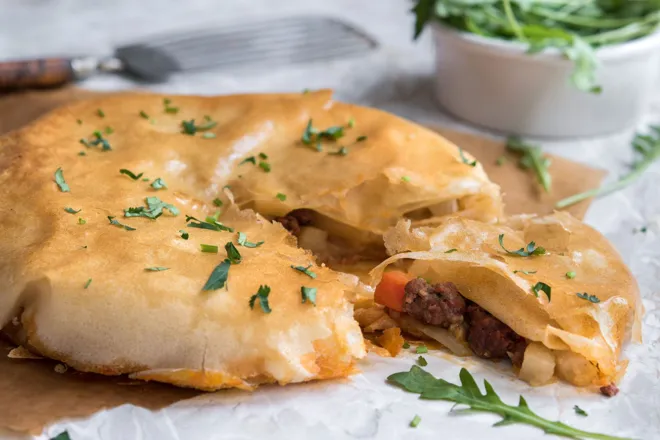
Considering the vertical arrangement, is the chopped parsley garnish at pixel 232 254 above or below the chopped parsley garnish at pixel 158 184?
below

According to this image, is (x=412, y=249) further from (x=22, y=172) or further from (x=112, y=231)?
(x=22, y=172)

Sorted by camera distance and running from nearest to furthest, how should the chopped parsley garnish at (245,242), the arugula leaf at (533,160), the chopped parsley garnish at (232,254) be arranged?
the chopped parsley garnish at (232,254), the chopped parsley garnish at (245,242), the arugula leaf at (533,160)

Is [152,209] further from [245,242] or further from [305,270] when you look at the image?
[305,270]

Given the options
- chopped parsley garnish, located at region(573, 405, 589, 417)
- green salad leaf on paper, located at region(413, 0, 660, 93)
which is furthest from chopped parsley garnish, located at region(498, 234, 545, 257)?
green salad leaf on paper, located at region(413, 0, 660, 93)

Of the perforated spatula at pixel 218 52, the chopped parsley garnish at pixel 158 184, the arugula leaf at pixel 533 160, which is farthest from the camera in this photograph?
the perforated spatula at pixel 218 52

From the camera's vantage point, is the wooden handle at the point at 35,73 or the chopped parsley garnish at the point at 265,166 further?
the wooden handle at the point at 35,73

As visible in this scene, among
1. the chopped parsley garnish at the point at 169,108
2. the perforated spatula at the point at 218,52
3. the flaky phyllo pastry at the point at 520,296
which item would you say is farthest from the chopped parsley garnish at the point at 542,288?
the perforated spatula at the point at 218,52

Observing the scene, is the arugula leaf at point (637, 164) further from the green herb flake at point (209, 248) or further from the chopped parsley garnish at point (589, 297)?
the green herb flake at point (209, 248)
